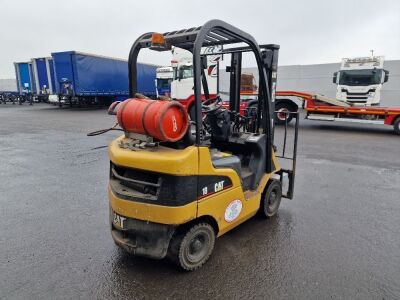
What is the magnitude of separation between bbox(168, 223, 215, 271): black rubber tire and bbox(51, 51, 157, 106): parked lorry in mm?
19668

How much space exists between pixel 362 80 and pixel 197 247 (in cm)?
1379

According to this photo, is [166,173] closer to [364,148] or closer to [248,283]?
[248,283]

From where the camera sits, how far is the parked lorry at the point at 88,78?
19922 mm

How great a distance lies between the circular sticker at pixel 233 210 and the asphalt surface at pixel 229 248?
37cm

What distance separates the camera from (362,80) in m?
13.7

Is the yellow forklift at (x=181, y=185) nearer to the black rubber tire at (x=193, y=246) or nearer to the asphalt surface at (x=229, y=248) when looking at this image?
the black rubber tire at (x=193, y=246)

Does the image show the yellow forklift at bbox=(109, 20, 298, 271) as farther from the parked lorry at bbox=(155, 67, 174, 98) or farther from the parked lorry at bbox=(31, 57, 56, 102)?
the parked lorry at bbox=(31, 57, 56, 102)

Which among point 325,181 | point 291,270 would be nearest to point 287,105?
point 325,181

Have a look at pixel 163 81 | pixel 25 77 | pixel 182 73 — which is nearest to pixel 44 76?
pixel 25 77

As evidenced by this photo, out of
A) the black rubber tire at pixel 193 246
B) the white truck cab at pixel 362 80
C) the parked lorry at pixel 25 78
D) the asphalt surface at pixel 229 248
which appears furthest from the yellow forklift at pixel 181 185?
the parked lorry at pixel 25 78

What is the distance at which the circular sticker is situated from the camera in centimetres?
320

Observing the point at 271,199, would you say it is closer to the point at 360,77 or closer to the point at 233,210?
the point at 233,210

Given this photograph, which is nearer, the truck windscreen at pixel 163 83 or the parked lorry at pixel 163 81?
the parked lorry at pixel 163 81

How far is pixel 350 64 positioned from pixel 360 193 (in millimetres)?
10929
